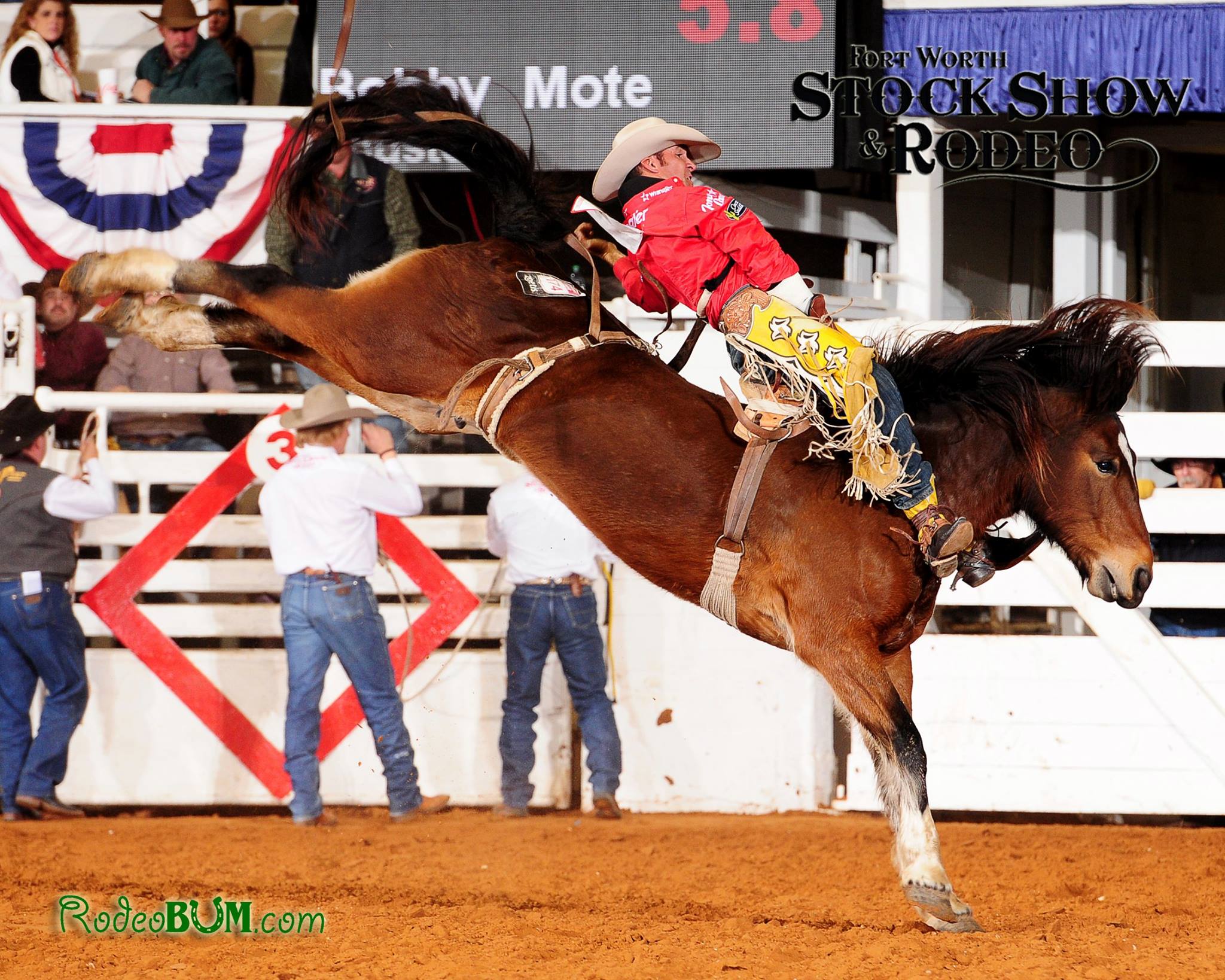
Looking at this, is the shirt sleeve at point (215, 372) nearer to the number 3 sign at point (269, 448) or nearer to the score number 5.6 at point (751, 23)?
the number 3 sign at point (269, 448)

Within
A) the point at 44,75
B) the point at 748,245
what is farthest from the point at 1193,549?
the point at 44,75

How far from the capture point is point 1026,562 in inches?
261

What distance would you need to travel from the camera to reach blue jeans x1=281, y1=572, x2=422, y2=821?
660 centimetres

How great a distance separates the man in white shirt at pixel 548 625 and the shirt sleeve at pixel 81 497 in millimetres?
1944

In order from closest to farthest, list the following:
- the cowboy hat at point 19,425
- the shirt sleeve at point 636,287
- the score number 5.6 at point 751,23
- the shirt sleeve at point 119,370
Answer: the shirt sleeve at point 636,287, the score number 5.6 at point 751,23, the cowboy hat at point 19,425, the shirt sleeve at point 119,370

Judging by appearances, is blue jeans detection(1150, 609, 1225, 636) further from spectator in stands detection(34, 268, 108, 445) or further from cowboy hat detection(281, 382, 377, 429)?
spectator in stands detection(34, 268, 108, 445)

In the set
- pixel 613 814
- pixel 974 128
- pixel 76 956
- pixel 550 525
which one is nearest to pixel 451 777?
pixel 613 814

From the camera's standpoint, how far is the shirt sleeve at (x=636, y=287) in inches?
176

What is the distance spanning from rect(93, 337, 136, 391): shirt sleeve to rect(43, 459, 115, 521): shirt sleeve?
0.75m

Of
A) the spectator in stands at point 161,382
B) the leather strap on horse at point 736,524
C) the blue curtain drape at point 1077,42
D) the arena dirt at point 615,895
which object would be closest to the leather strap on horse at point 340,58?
the leather strap on horse at point 736,524

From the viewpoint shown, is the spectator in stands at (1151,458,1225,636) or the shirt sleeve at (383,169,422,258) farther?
the shirt sleeve at (383,169,422,258)

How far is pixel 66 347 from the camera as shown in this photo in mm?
7312

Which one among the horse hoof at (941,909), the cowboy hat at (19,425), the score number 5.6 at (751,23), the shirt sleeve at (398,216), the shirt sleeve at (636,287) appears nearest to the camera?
the horse hoof at (941,909)

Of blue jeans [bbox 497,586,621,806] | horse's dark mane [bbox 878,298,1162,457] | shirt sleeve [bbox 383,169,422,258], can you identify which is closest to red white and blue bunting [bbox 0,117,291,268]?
shirt sleeve [bbox 383,169,422,258]
